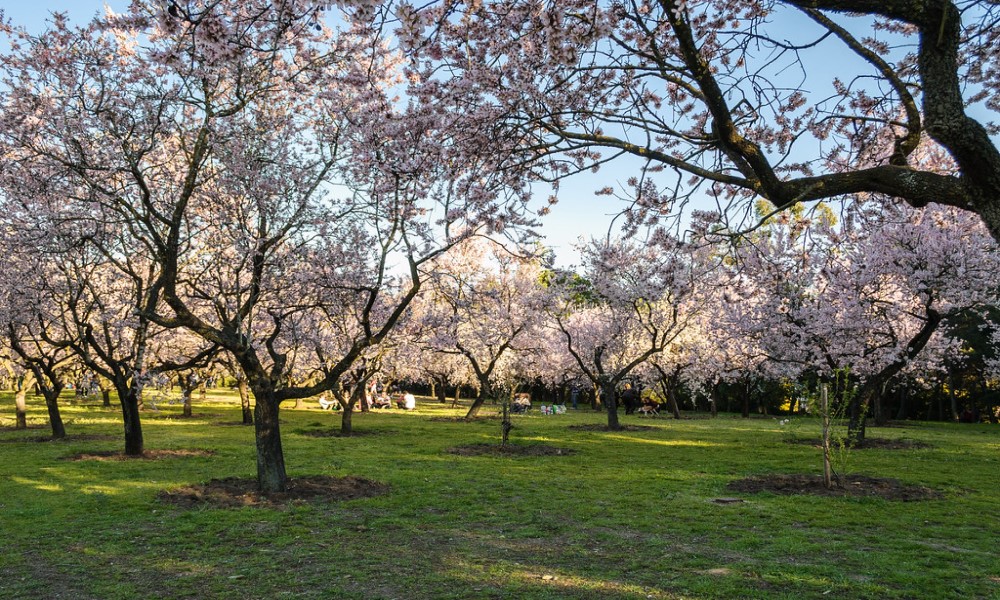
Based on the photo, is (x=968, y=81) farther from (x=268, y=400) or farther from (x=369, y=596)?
(x=268, y=400)

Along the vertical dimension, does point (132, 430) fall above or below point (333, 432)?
above

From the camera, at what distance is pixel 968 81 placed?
6688 mm

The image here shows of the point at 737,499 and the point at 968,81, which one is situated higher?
the point at 968,81

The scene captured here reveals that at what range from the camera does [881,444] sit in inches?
814

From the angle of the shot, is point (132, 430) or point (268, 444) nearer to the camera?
point (268, 444)

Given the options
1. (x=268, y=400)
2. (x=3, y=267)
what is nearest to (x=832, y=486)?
(x=268, y=400)

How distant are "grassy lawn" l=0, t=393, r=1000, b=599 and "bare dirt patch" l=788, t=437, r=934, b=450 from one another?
10.4 ft

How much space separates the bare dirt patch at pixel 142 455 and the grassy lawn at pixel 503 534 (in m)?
0.64

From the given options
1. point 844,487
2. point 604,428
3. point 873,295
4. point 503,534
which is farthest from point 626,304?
point 503,534

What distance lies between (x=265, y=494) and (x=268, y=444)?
0.84 m

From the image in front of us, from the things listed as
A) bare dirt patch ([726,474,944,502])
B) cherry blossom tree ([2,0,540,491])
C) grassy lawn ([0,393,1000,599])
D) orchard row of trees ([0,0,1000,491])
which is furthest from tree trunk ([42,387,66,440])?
bare dirt patch ([726,474,944,502])

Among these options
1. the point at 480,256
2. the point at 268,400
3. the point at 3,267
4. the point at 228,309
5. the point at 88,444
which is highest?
the point at 480,256

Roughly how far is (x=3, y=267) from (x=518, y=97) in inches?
614

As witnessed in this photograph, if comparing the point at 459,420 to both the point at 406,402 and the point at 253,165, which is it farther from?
the point at 253,165
